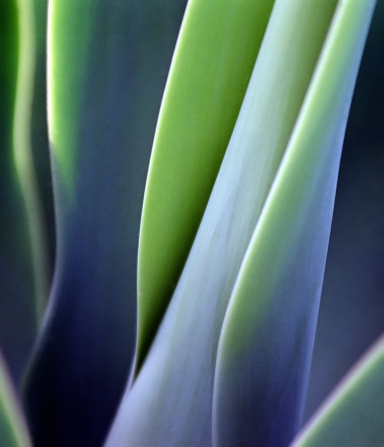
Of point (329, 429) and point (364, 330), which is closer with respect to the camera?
point (329, 429)

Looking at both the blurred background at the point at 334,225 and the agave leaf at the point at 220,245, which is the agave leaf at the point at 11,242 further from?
the agave leaf at the point at 220,245

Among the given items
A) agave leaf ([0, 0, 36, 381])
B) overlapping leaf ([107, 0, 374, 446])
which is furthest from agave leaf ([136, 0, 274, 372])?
agave leaf ([0, 0, 36, 381])

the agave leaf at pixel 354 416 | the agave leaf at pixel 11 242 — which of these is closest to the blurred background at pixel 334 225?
the agave leaf at pixel 11 242

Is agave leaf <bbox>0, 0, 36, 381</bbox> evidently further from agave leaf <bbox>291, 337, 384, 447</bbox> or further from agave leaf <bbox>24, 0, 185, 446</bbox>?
agave leaf <bbox>291, 337, 384, 447</bbox>

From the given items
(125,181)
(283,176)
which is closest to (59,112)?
(125,181)

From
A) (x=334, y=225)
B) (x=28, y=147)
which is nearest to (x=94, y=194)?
(x=28, y=147)

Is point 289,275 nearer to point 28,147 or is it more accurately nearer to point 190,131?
point 190,131

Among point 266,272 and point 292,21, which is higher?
point 292,21

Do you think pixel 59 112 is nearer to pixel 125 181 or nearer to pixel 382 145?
pixel 125 181
